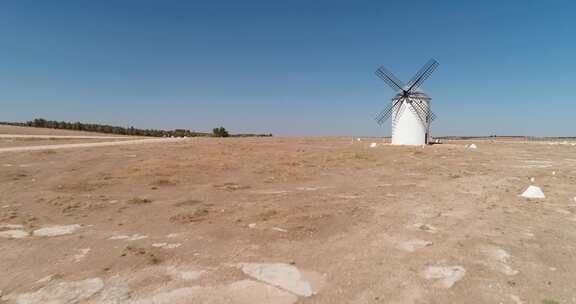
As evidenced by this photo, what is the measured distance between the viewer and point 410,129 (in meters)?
39.3

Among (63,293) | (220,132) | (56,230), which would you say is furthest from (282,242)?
(220,132)

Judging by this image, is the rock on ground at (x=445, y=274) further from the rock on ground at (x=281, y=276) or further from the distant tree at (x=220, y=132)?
the distant tree at (x=220, y=132)

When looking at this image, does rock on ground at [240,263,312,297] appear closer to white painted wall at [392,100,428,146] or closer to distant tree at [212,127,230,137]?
white painted wall at [392,100,428,146]

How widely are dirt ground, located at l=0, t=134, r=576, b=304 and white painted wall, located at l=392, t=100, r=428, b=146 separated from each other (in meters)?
27.0

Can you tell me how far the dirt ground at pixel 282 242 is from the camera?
14.8ft

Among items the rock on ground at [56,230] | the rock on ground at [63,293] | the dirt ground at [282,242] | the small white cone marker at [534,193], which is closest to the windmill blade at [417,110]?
the dirt ground at [282,242]

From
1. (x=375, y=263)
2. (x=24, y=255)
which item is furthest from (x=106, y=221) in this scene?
(x=375, y=263)

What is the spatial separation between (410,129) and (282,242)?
36.6 meters

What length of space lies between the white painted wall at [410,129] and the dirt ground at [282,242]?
88.5 feet

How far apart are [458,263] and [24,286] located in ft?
22.1

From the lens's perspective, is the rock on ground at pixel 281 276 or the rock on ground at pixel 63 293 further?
the rock on ground at pixel 281 276

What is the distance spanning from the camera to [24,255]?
560 centimetres

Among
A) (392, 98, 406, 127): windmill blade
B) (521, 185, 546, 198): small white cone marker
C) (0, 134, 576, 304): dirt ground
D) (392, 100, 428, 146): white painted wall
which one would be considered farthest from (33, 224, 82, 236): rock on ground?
(392, 98, 406, 127): windmill blade

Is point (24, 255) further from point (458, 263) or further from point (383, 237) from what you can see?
point (458, 263)
